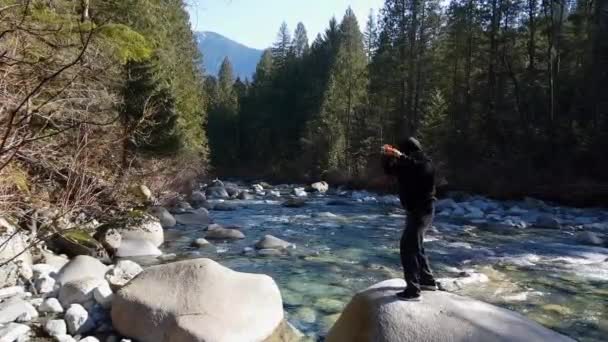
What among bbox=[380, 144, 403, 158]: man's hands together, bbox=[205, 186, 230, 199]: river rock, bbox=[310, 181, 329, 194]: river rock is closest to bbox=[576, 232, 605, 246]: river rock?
bbox=[380, 144, 403, 158]: man's hands together

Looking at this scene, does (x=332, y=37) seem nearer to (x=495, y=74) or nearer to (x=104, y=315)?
(x=495, y=74)

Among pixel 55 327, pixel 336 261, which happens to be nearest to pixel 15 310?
pixel 55 327

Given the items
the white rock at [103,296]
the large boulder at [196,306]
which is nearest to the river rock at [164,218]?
the white rock at [103,296]

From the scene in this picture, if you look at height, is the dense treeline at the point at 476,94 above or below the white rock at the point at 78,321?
above

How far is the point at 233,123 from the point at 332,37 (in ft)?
51.3

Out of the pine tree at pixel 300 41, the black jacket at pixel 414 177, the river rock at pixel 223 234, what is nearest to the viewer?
the black jacket at pixel 414 177

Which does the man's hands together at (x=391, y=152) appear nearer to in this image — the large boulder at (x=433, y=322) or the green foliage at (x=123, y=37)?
the large boulder at (x=433, y=322)

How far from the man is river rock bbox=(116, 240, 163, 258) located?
275 inches

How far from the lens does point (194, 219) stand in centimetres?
1539

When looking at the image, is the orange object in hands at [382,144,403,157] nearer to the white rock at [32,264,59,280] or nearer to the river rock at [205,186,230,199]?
the white rock at [32,264,59,280]

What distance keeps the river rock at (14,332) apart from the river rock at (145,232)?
5091 millimetres

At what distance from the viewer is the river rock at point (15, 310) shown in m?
5.45

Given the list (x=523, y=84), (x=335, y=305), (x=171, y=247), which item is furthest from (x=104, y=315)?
(x=523, y=84)

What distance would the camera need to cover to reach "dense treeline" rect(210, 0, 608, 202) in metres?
23.0
